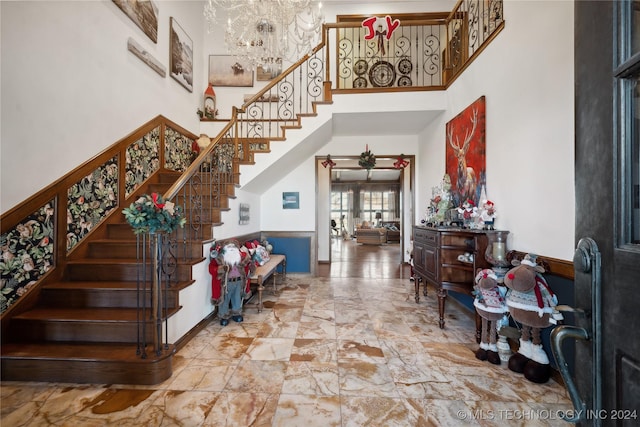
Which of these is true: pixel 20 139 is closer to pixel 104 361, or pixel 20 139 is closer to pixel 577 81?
pixel 104 361

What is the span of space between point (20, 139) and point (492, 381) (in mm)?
4312

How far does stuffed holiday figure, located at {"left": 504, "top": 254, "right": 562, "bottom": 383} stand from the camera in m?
1.90

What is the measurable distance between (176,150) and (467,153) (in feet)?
14.7

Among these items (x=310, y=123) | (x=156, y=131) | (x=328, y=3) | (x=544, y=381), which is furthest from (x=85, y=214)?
(x=328, y=3)

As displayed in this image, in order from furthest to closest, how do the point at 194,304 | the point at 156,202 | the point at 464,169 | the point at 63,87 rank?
the point at 464,169 → the point at 194,304 → the point at 63,87 → the point at 156,202

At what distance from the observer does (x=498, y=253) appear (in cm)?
236

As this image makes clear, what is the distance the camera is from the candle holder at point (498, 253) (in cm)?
235

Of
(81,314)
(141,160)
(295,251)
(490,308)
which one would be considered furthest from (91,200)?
(490,308)

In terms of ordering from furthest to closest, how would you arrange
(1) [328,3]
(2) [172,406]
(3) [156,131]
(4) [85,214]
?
(1) [328,3] < (3) [156,131] < (4) [85,214] < (2) [172,406]

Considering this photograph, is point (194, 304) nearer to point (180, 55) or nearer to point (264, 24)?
point (264, 24)

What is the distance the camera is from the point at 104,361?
1943 mm

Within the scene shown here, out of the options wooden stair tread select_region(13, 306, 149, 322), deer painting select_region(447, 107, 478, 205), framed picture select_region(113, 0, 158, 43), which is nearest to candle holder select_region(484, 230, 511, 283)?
deer painting select_region(447, 107, 478, 205)

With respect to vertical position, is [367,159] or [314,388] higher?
[367,159]

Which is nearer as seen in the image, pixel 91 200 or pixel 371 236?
pixel 91 200
